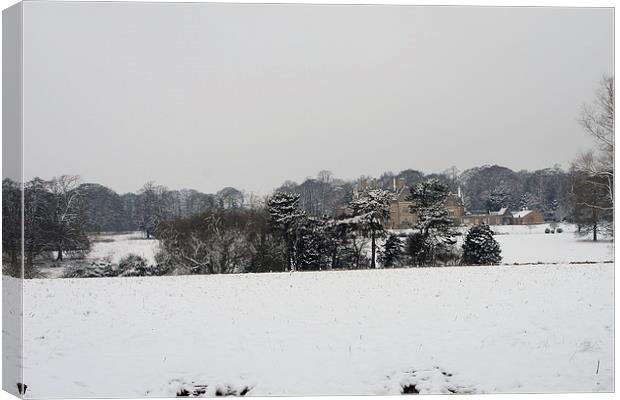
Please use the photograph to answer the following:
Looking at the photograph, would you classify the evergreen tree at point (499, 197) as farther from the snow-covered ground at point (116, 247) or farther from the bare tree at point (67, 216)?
the bare tree at point (67, 216)

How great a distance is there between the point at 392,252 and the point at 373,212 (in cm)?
89

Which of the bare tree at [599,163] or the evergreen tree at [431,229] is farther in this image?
the evergreen tree at [431,229]

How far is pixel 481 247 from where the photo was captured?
523 inches

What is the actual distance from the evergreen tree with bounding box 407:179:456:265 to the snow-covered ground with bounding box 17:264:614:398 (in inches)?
49.2

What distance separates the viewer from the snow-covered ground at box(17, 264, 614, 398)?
10531 mm

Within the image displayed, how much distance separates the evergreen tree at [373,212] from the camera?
12.8 meters

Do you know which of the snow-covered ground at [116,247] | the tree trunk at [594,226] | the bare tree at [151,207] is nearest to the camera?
the snow-covered ground at [116,247]

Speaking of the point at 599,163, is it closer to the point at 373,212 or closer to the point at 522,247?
the point at 522,247

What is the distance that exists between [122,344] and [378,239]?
17.1ft

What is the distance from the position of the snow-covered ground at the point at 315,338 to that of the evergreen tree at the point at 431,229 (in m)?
1.25

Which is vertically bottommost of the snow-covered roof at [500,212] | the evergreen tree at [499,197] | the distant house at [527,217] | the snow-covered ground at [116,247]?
the snow-covered ground at [116,247]

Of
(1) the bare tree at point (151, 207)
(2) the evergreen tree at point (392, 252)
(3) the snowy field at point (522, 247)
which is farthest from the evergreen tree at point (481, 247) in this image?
(1) the bare tree at point (151, 207)

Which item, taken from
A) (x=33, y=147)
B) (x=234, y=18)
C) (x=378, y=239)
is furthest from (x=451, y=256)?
(x=33, y=147)

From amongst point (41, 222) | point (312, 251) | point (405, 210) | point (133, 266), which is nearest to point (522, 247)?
point (405, 210)
